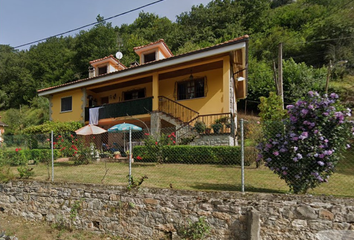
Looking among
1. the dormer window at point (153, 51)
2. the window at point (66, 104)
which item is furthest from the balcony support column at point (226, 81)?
the window at point (66, 104)

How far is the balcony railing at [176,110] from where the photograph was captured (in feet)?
36.7

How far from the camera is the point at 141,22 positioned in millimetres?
39656

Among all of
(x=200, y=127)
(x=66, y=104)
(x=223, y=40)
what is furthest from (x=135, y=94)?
(x=223, y=40)

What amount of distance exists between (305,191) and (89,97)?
1502 centimetres

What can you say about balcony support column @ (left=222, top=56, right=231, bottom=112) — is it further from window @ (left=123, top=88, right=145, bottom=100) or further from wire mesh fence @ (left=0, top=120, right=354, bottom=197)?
window @ (left=123, top=88, right=145, bottom=100)

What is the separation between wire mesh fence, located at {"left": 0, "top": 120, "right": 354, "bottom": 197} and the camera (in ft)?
13.1

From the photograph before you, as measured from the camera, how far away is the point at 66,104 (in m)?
16.3

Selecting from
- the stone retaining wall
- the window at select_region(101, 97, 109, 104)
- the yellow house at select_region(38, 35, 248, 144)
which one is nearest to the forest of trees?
the yellow house at select_region(38, 35, 248, 144)

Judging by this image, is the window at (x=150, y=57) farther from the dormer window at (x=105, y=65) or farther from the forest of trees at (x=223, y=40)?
the forest of trees at (x=223, y=40)

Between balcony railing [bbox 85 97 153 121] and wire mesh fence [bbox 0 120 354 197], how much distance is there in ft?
4.93

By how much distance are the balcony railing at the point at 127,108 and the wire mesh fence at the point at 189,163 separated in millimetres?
1502

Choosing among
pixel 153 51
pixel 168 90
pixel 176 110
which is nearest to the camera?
pixel 176 110

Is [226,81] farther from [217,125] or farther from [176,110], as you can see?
[176,110]

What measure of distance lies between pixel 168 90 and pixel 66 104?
9.12m
